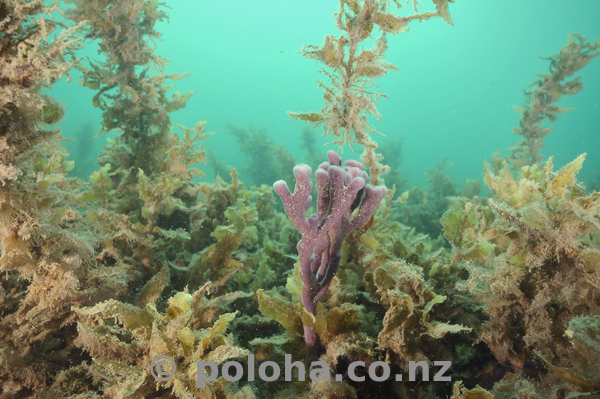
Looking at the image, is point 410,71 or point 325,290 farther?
point 410,71

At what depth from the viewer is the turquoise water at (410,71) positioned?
233 ft

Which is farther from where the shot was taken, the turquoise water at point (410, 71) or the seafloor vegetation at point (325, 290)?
the turquoise water at point (410, 71)

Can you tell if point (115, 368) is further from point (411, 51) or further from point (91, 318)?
point (411, 51)

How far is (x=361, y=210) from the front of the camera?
53.7 inches

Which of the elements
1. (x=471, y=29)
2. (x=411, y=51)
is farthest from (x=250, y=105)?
(x=471, y=29)

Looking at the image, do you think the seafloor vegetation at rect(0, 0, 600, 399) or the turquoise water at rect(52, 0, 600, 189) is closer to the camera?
the seafloor vegetation at rect(0, 0, 600, 399)

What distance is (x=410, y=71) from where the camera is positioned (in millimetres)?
110500

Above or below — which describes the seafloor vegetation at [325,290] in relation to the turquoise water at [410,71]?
below

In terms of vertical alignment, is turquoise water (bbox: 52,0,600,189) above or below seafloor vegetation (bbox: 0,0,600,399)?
above

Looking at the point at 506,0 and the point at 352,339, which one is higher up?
the point at 506,0

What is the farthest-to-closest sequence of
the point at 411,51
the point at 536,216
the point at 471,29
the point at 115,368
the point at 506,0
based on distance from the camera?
1. the point at 411,51
2. the point at 471,29
3. the point at 506,0
4. the point at 536,216
5. the point at 115,368

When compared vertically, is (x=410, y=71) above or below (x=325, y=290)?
above

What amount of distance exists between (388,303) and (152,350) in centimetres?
137

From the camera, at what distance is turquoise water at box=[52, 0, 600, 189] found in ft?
233
